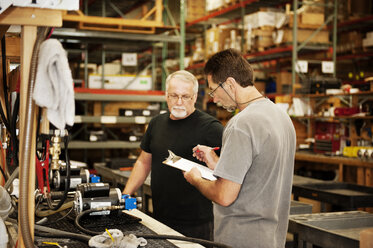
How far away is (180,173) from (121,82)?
448 cm

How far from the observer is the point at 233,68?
6.90 feet

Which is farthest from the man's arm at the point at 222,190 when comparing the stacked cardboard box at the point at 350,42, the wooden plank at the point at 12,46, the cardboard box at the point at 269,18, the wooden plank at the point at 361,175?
the stacked cardboard box at the point at 350,42

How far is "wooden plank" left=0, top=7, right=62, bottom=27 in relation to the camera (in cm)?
126

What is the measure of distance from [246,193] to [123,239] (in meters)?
0.59

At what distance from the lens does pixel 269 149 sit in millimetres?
1923

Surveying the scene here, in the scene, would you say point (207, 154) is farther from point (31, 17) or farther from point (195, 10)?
point (195, 10)

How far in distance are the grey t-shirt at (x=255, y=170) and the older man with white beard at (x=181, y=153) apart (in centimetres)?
78

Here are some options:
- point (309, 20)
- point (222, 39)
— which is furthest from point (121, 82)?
point (309, 20)

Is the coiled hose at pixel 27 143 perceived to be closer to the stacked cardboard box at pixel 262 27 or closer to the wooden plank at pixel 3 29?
the wooden plank at pixel 3 29

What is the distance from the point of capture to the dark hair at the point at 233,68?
6.90 ft

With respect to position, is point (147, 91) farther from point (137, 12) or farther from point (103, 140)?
point (137, 12)

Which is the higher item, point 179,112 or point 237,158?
point 179,112

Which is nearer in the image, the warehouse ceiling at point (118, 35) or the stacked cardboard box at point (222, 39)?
the warehouse ceiling at point (118, 35)

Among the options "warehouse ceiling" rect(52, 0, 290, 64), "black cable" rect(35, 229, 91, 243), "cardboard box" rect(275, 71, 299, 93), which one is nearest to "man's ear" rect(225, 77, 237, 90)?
"black cable" rect(35, 229, 91, 243)
